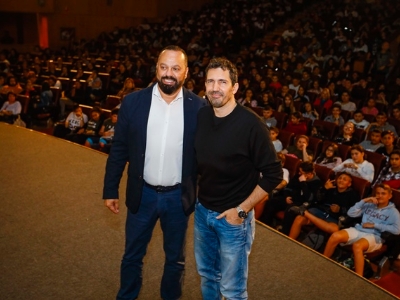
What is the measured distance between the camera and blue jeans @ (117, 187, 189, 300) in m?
2.37

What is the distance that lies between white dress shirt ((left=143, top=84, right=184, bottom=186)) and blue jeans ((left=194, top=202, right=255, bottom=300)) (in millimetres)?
244

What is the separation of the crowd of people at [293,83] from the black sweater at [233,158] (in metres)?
1.83

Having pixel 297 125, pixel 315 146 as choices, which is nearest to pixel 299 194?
pixel 315 146

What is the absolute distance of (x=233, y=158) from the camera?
2.03 meters

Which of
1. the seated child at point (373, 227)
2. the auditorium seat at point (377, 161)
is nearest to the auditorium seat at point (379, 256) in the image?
the seated child at point (373, 227)

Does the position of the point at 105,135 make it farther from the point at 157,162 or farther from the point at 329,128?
the point at 157,162

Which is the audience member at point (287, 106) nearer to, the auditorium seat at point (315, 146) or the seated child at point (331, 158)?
the auditorium seat at point (315, 146)

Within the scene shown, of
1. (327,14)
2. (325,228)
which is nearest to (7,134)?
(325,228)

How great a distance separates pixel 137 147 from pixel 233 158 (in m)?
0.54

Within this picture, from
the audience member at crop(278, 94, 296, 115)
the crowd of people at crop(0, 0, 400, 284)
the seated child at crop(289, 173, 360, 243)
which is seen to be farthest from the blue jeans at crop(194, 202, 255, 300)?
the audience member at crop(278, 94, 296, 115)

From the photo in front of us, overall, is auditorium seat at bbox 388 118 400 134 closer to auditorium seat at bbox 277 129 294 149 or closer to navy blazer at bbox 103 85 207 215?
auditorium seat at bbox 277 129 294 149

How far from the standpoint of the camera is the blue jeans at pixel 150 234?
237 cm

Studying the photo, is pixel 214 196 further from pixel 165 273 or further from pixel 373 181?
pixel 373 181

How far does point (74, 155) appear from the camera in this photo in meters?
5.34
